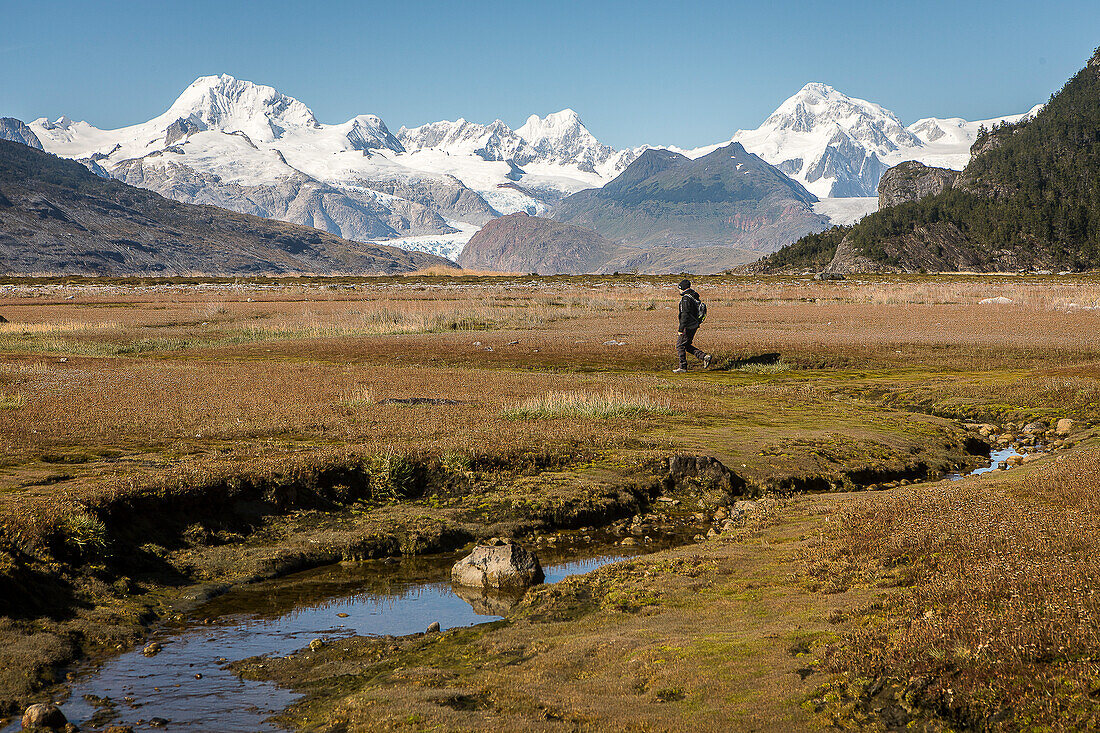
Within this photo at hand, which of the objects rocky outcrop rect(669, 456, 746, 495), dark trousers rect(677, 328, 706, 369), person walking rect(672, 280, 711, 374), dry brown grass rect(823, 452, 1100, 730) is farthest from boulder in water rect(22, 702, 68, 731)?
dark trousers rect(677, 328, 706, 369)

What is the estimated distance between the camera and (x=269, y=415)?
21797 mm

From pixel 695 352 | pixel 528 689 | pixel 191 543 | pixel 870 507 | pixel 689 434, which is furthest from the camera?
pixel 695 352

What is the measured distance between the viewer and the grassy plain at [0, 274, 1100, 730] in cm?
698

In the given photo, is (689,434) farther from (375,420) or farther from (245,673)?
(245,673)

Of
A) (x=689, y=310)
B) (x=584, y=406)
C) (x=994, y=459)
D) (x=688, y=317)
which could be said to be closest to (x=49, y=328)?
(x=688, y=317)

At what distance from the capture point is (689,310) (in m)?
34.6

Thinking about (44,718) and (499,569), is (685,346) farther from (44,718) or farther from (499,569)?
(44,718)

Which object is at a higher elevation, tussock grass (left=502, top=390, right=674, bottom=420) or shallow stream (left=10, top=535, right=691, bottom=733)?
tussock grass (left=502, top=390, right=674, bottom=420)

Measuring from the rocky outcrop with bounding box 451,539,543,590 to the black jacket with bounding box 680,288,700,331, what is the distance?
2335cm

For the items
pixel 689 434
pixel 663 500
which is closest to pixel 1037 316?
pixel 689 434

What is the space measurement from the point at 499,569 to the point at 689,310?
24.2 m

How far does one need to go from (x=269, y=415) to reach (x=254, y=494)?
7.22 meters

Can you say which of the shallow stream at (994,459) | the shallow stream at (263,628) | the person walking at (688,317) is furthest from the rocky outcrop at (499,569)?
the person walking at (688,317)

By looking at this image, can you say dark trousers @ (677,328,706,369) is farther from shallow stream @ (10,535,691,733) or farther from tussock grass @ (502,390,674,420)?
shallow stream @ (10,535,691,733)
